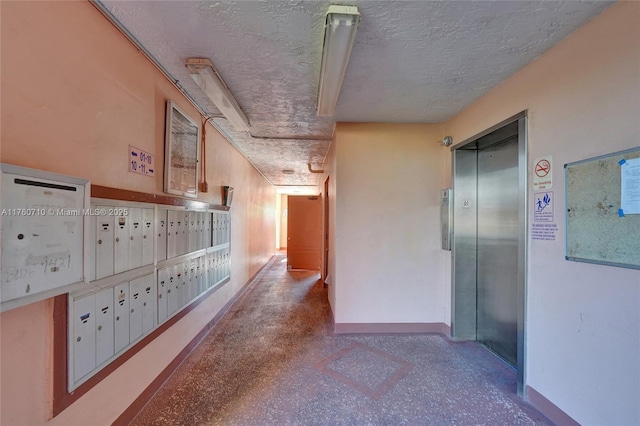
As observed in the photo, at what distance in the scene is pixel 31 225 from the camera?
37.6 inches

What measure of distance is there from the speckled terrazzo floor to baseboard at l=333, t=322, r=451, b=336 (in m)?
0.08

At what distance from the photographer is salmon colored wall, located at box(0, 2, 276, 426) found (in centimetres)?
95

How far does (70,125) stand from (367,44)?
166cm

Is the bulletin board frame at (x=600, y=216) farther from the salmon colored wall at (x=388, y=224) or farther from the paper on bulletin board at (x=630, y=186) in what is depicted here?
the salmon colored wall at (x=388, y=224)

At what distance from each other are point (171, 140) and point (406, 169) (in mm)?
2398

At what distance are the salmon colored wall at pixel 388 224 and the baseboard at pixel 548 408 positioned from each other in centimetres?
112

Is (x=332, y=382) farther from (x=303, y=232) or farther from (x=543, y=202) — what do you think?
(x=303, y=232)

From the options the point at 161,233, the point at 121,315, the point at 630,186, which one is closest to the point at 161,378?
the point at 121,315

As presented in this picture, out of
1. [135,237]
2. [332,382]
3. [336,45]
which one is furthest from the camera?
[332,382]

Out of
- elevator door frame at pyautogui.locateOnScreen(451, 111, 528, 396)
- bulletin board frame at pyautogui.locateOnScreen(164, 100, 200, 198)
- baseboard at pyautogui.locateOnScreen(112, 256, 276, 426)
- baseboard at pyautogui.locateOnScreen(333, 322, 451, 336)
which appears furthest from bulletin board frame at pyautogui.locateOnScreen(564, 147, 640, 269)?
baseboard at pyautogui.locateOnScreen(112, 256, 276, 426)

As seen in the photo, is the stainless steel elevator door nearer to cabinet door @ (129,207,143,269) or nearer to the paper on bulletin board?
the paper on bulletin board

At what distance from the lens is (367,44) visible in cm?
154

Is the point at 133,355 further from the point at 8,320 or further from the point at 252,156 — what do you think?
the point at 252,156

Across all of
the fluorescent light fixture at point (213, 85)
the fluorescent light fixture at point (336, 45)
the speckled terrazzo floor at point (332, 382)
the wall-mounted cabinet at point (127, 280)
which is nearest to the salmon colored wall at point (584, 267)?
the speckled terrazzo floor at point (332, 382)
